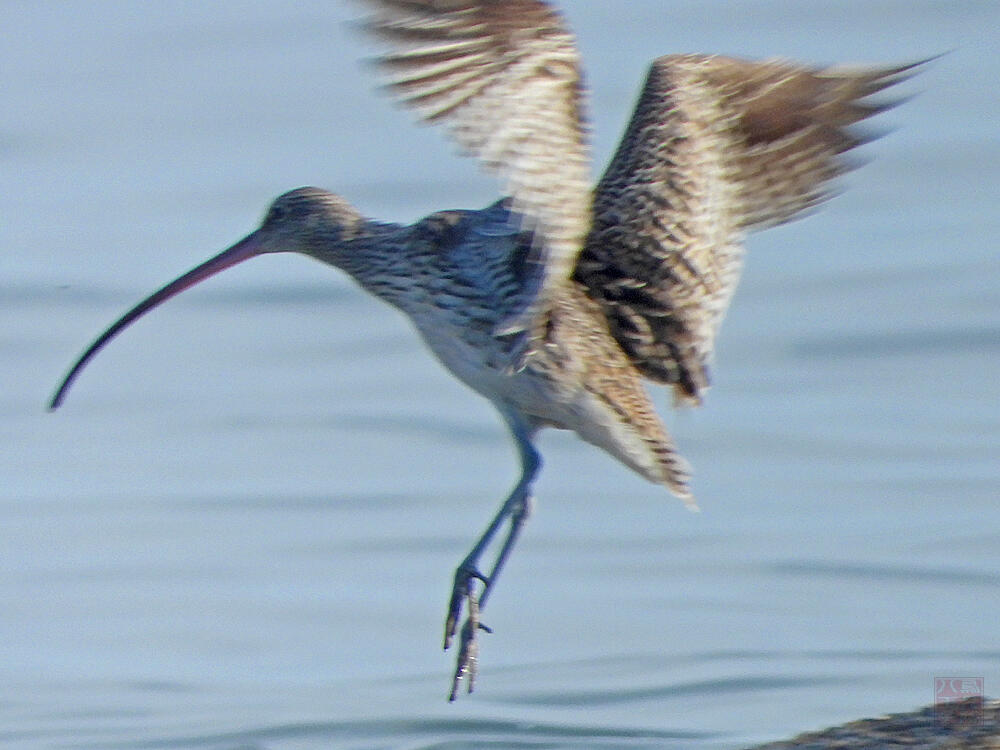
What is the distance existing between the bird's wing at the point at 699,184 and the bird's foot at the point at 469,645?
1.02 meters

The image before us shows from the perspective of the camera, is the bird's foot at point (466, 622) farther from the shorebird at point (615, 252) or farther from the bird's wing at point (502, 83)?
the bird's wing at point (502, 83)

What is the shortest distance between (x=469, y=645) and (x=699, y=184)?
1789 mm

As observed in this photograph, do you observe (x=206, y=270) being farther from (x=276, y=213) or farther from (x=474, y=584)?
(x=474, y=584)

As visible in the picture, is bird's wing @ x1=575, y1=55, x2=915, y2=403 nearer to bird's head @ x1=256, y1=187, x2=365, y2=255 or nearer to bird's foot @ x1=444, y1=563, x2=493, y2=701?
bird's foot @ x1=444, y1=563, x2=493, y2=701

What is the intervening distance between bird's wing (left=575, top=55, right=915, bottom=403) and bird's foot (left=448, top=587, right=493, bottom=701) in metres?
1.02

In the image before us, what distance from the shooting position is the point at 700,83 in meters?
9.82

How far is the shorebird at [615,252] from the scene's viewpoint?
30.4 ft

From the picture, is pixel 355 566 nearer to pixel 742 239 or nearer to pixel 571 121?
pixel 742 239

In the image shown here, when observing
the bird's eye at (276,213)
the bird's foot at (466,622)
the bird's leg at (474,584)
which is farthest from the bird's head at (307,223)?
the bird's foot at (466,622)

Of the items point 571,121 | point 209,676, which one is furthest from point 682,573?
point 571,121

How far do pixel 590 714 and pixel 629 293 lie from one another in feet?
6.96

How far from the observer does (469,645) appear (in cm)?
969

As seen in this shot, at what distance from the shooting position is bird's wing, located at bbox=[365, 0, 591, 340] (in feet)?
27.0

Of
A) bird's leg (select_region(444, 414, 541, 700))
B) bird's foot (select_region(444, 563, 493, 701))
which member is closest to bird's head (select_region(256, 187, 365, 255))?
bird's leg (select_region(444, 414, 541, 700))
